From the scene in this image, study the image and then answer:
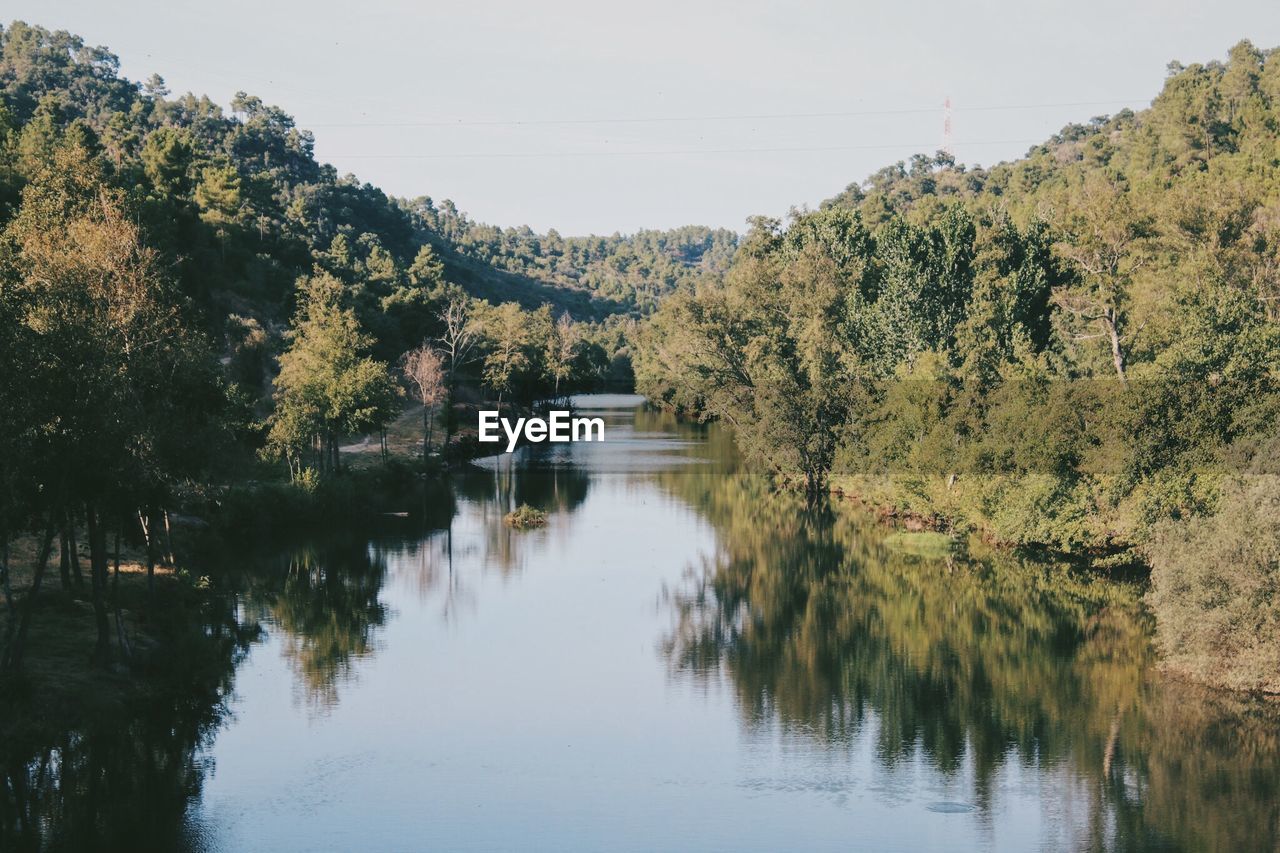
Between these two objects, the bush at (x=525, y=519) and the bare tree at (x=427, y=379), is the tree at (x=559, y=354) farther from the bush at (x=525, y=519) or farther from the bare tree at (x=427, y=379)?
the bush at (x=525, y=519)

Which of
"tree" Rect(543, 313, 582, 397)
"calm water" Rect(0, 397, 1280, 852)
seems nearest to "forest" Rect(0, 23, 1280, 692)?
"tree" Rect(543, 313, 582, 397)

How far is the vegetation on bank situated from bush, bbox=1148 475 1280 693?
0.28 ft

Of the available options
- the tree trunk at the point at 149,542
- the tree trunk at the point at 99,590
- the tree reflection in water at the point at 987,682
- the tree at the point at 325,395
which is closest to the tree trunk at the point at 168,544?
the tree trunk at the point at 149,542

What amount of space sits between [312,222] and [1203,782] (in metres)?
137

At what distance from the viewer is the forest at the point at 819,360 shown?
35.2m

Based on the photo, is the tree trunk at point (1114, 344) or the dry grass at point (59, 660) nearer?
the dry grass at point (59, 660)

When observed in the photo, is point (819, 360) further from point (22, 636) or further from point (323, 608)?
point (22, 636)

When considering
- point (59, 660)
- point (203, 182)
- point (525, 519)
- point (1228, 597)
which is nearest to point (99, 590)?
point (59, 660)

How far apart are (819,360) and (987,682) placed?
155ft

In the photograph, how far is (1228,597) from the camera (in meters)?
38.4

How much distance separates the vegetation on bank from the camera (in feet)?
167

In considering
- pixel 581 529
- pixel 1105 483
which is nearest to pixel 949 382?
pixel 1105 483

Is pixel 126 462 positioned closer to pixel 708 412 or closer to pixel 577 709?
pixel 577 709

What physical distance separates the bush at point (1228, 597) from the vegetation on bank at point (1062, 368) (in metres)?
0.08
